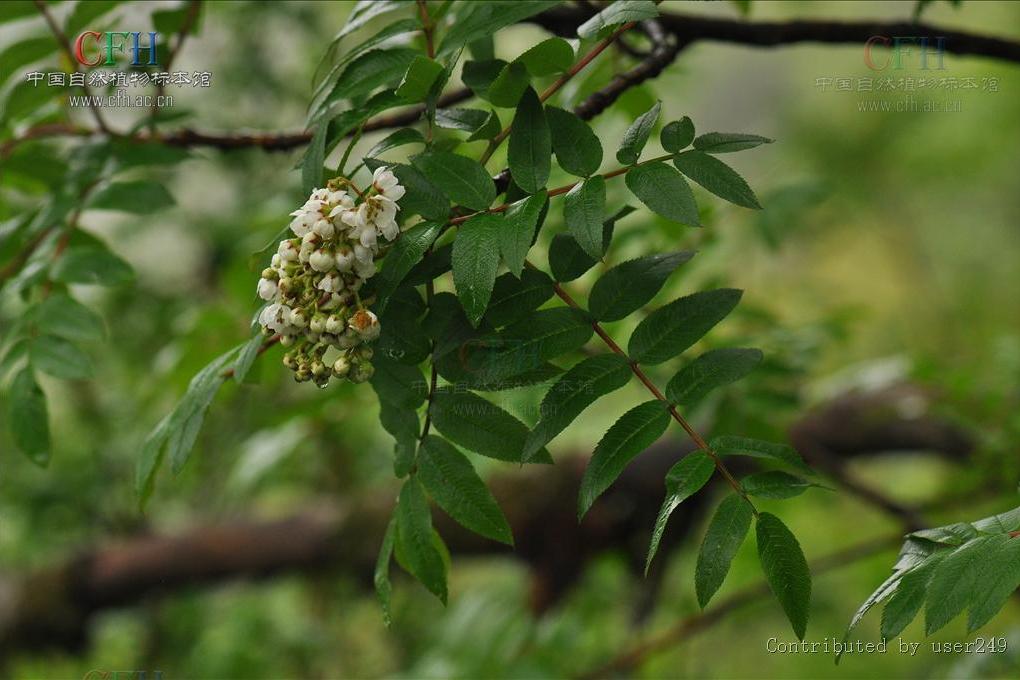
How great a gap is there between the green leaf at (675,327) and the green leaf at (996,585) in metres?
0.19

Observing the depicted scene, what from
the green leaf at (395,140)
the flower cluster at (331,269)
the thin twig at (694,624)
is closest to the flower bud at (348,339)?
the flower cluster at (331,269)

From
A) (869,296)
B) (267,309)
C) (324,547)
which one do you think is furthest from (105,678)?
(869,296)

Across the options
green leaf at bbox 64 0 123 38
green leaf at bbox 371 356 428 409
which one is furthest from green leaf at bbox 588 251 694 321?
green leaf at bbox 64 0 123 38

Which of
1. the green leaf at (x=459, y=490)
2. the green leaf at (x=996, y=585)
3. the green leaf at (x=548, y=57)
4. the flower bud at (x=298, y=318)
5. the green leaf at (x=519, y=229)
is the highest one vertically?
the green leaf at (x=548, y=57)

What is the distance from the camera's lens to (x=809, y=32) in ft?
2.65

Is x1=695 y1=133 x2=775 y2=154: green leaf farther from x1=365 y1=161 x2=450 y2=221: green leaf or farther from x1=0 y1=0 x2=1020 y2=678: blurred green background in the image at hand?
x1=0 y1=0 x2=1020 y2=678: blurred green background

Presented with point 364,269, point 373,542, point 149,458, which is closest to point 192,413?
point 149,458

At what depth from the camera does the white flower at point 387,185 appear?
0.53 m

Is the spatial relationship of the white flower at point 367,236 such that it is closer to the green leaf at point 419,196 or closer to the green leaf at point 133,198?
the green leaf at point 419,196

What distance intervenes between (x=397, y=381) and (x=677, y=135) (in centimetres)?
22

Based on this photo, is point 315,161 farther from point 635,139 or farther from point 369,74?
point 635,139

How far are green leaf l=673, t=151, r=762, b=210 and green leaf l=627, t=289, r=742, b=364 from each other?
0.07m

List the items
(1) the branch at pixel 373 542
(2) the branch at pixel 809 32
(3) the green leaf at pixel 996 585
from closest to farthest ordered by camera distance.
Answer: (3) the green leaf at pixel 996 585, (2) the branch at pixel 809 32, (1) the branch at pixel 373 542

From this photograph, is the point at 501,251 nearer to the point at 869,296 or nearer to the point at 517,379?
the point at 517,379
